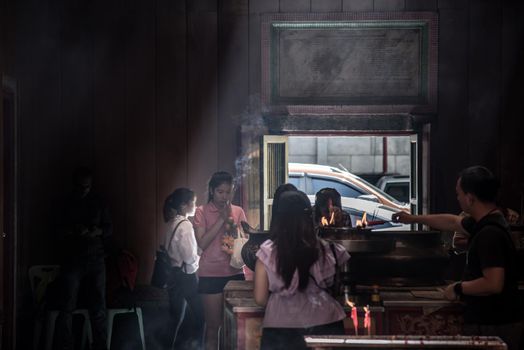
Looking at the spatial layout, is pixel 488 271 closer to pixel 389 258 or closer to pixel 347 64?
pixel 389 258

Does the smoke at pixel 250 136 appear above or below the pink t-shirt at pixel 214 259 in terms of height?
above

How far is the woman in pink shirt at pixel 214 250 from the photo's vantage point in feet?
21.5

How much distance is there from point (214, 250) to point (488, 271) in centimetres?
290

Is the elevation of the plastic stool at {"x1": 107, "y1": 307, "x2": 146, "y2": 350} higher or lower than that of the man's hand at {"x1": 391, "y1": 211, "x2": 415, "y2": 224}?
lower

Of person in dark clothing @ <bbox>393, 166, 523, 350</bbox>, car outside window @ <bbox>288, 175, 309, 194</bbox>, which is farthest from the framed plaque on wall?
car outside window @ <bbox>288, 175, 309, 194</bbox>

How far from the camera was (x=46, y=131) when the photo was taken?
8.19 metres

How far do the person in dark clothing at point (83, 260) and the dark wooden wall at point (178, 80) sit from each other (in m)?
0.84

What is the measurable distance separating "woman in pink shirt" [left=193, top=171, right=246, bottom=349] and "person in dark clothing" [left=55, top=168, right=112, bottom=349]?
1.02m

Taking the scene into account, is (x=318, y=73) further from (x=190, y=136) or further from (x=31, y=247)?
(x=31, y=247)

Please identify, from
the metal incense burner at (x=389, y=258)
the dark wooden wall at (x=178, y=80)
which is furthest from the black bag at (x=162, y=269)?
the metal incense burner at (x=389, y=258)

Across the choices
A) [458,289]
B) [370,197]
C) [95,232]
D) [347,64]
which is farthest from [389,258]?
[370,197]

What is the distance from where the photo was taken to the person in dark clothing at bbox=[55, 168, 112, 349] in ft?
23.4

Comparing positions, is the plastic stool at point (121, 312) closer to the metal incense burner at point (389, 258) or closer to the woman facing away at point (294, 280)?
the metal incense burner at point (389, 258)

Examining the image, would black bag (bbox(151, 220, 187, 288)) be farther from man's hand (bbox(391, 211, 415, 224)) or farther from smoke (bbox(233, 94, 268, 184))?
man's hand (bbox(391, 211, 415, 224))
